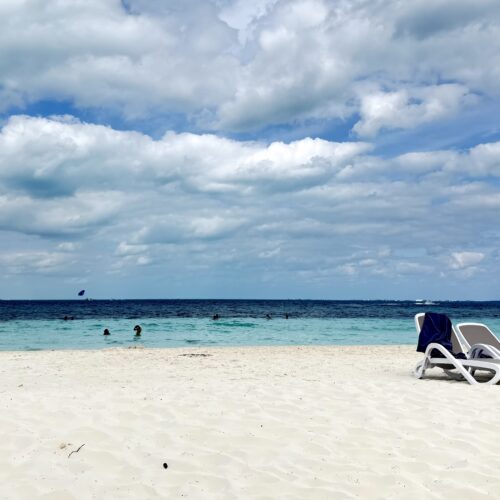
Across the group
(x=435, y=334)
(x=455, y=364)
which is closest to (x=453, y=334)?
(x=435, y=334)

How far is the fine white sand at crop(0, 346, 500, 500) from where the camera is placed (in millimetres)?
4367

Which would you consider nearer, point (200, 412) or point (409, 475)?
point (409, 475)

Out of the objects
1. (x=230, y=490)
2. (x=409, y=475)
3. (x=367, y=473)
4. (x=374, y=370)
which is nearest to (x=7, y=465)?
(x=230, y=490)

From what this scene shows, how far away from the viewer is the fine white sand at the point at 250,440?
437 cm

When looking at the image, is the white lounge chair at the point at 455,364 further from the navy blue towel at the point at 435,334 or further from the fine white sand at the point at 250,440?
the fine white sand at the point at 250,440

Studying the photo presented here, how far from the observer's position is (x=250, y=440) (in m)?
5.43

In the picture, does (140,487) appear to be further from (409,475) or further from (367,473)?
(409,475)

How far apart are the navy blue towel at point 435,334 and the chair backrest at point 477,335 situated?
2.56ft

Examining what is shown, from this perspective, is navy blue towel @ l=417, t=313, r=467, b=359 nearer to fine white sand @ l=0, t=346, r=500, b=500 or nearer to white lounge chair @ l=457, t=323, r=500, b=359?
white lounge chair @ l=457, t=323, r=500, b=359

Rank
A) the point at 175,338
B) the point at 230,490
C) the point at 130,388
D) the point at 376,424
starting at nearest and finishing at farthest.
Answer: the point at 230,490 → the point at 376,424 → the point at 130,388 → the point at 175,338

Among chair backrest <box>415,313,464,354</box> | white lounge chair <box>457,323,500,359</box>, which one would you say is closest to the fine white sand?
chair backrest <box>415,313,464,354</box>

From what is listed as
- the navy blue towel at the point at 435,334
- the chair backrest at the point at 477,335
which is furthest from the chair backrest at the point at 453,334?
the chair backrest at the point at 477,335

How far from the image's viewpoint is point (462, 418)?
6449 mm

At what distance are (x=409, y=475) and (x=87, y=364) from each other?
1096 cm
